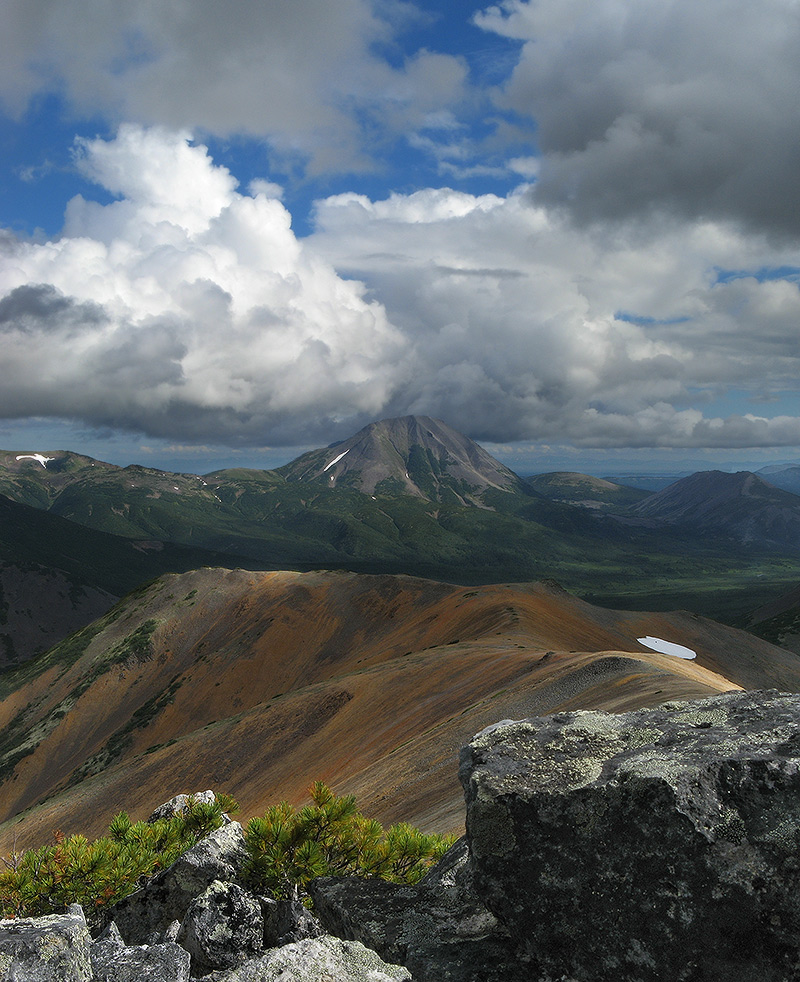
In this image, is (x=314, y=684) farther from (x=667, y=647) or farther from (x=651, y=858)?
(x=651, y=858)

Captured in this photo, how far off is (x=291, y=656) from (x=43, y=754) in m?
47.7

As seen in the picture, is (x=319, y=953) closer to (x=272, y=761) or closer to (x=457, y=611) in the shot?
(x=272, y=761)

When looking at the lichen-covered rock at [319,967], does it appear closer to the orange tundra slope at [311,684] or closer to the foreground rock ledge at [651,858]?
the foreground rock ledge at [651,858]

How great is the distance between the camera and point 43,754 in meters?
109

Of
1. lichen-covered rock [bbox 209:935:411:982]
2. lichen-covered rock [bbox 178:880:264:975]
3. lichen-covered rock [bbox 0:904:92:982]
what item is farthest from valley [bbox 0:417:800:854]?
lichen-covered rock [bbox 209:935:411:982]

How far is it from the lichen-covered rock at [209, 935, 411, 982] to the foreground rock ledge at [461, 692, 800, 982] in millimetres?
1701

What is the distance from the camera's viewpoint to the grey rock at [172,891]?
437 inches

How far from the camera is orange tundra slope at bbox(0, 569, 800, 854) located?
47.6m

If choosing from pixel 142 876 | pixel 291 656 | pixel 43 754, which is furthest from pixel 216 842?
pixel 43 754

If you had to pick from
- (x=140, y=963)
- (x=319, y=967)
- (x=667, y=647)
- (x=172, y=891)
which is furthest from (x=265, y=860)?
(x=667, y=647)

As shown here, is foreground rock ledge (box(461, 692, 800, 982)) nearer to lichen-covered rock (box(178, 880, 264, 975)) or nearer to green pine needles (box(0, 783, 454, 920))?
lichen-covered rock (box(178, 880, 264, 975))

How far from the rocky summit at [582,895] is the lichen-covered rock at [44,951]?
20 mm

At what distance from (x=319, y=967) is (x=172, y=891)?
4883 mm

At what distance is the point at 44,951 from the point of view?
23.8 feet
